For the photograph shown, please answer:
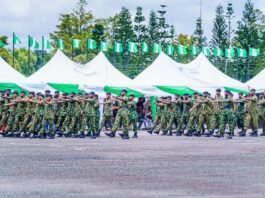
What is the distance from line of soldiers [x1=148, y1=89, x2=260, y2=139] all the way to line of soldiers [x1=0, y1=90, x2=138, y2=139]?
12.7ft

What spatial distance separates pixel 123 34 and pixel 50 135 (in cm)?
5996

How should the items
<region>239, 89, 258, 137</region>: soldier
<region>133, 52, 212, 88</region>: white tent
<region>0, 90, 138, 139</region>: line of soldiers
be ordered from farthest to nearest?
<region>133, 52, 212, 88</region>: white tent
<region>239, 89, 258, 137</region>: soldier
<region>0, 90, 138, 139</region>: line of soldiers

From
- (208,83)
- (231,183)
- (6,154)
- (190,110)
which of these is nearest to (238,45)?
(208,83)

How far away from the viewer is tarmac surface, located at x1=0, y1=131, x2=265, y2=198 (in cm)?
1466

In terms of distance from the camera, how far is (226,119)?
37562 mm

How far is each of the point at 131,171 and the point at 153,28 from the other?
76.7m

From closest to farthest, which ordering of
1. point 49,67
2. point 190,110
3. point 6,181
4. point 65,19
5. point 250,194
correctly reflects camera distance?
point 250,194 < point 6,181 < point 190,110 < point 49,67 < point 65,19

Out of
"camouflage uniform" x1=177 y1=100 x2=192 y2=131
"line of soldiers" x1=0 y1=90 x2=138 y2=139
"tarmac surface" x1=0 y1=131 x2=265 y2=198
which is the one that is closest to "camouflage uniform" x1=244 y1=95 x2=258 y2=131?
"camouflage uniform" x1=177 y1=100 x2=192 y2=131

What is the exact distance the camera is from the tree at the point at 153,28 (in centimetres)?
9419

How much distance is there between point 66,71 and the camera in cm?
4656

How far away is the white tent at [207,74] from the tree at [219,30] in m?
40.7

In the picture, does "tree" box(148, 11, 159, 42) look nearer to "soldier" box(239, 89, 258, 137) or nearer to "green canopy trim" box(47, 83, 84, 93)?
"green canopy trim" box(47, 83, 84, 93)

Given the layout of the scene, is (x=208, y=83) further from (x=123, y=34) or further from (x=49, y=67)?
(x=123, y=34)

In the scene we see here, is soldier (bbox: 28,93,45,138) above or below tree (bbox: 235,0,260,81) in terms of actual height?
below
